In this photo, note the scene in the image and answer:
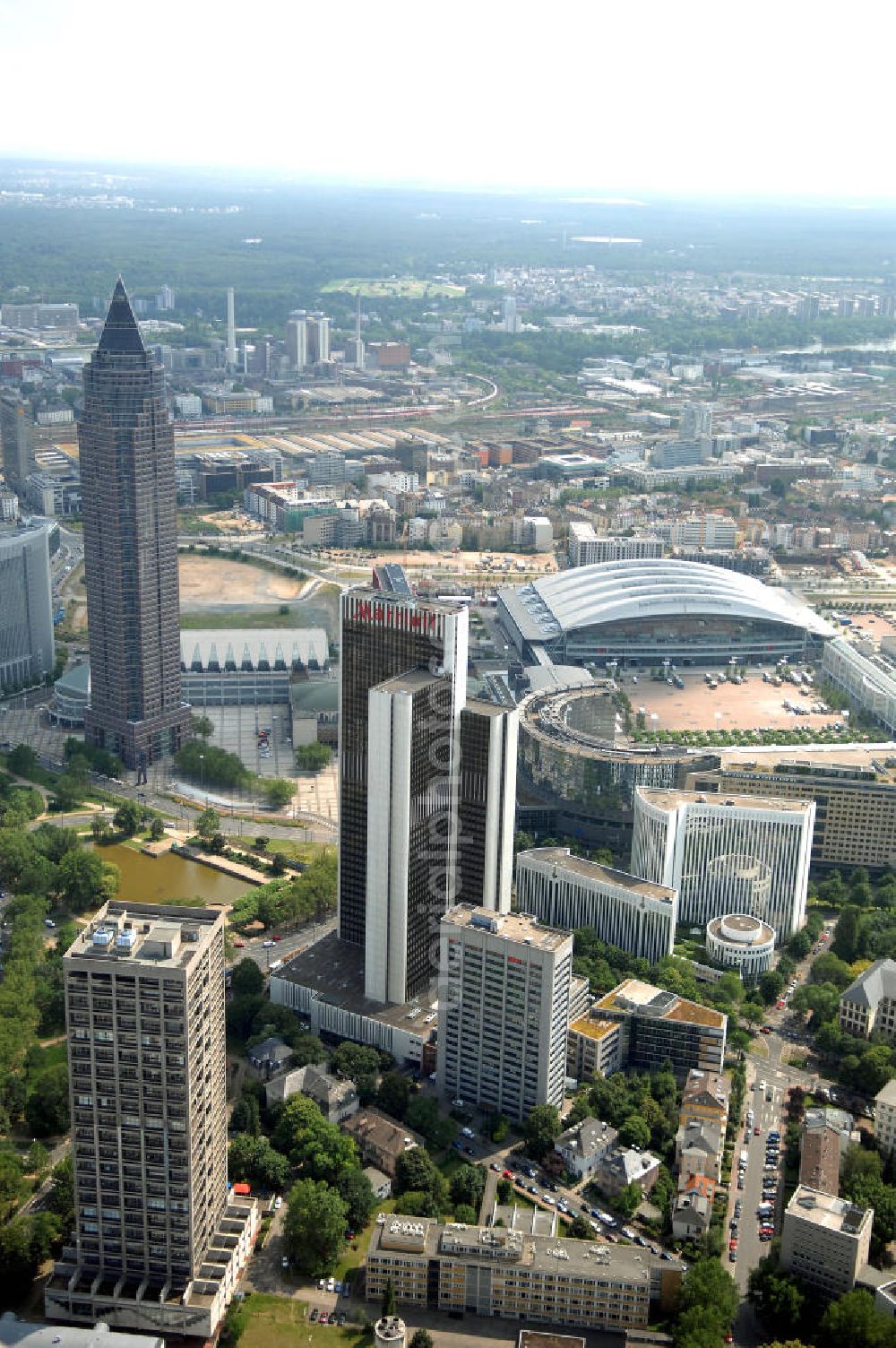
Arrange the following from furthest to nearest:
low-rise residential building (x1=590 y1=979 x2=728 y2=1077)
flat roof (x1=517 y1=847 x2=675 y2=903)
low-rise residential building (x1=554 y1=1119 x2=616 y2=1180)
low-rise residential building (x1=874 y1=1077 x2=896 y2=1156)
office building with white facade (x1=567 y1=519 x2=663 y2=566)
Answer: office building with white facade (x1=567 y1=519 x2=663 y2=566), flat roof (x1=517 y1=847 x2=675 y2=903), low-rise residential building (x1=590 y1=979 x2=728 y2=1077), low-rise residential building (x1=874 y1=1077 x2=896 y2=1156), low-rise residential building (x1=554 y1=1119 x2=616 y2=1180)

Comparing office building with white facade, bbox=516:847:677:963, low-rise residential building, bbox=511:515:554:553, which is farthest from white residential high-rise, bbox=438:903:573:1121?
low-rise residential building, bbox=511:515:554:553

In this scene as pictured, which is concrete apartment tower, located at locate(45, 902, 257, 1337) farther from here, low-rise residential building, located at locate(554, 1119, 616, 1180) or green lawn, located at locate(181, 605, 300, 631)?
green lawn, located at locate(181, 605, 300, 631)

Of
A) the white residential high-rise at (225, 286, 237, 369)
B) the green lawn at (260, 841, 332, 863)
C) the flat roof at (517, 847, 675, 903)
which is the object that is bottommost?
the green lawn at (260, 841, 332, 863)

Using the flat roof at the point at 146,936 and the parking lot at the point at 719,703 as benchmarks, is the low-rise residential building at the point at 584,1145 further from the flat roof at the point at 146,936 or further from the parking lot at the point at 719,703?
the parking lot at the point at 719,703

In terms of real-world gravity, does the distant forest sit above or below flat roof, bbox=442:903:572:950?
above

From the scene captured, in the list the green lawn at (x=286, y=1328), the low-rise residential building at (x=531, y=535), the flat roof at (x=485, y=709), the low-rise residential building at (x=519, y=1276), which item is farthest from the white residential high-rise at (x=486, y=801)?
the low-rise residential building at (x=531, y=535)

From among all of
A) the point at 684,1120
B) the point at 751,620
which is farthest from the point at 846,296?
the point at 684,1120

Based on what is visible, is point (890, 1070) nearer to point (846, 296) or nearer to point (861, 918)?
point (861, 918)

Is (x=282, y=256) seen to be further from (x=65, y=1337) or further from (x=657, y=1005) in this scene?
(x=65, y=1337)
